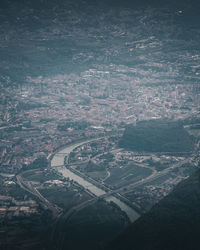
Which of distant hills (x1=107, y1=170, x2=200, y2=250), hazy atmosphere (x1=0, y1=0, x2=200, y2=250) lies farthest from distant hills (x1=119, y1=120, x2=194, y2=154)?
distant hills (x1=107, y1=170, x2=200, y2=250)

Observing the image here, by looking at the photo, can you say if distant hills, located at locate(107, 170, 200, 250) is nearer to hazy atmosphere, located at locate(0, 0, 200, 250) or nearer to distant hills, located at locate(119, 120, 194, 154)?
hazy atmosphere, located at locate(0, 0, 200, 250)

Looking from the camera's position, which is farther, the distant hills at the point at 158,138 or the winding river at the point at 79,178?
the distant hills at the point at 158,138

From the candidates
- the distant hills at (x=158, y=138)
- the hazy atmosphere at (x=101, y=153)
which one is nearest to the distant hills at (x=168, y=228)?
the hazy atmosphere at (x=101, y=153)

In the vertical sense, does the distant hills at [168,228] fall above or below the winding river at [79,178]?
above

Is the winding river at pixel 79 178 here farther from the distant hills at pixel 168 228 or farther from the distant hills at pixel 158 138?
the distant hills at pixel 158 138

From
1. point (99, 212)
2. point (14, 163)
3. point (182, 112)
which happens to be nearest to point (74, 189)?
point (99, 212)

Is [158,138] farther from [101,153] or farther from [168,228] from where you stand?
[168,228]

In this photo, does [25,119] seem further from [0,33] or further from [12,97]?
[0,33]
